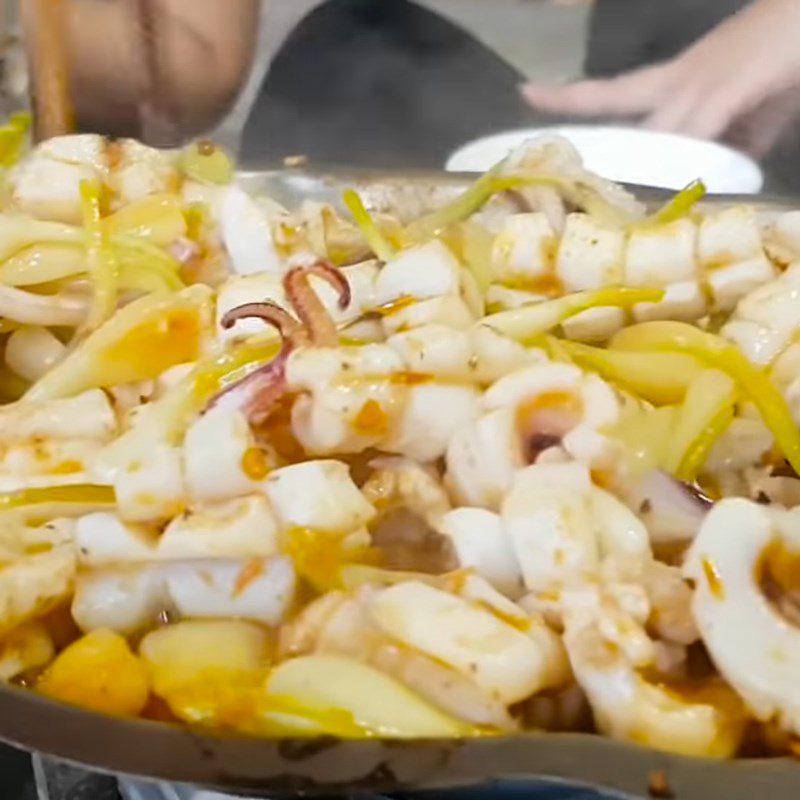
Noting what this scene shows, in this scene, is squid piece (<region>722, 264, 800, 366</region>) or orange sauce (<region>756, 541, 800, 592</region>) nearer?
orange sauce (<region>756, 541, 800, 592</region>)

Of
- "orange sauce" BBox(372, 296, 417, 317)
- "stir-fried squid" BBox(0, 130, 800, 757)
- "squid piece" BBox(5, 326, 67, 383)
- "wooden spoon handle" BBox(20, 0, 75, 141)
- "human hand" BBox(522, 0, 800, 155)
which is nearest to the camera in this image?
"stir-fried squid" BBox(0, 130, 800, 757)

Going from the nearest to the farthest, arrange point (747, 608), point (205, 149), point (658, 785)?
point (658, 785)
point (747, 608)
point (205, 149)

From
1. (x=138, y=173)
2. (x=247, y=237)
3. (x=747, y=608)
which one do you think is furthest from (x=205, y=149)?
(x=747, y=608)

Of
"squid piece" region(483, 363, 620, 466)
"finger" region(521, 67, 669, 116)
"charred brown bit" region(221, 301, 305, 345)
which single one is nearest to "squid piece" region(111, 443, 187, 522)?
"charred brown bit" region(221, 301, 305, 345)

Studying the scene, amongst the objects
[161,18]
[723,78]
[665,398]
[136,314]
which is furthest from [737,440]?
[161,18]

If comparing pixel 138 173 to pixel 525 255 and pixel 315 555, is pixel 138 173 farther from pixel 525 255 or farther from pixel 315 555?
pixel 315 555

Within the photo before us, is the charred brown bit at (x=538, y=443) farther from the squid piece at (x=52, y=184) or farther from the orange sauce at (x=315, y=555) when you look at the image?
the squid piece at (x=52, y=184)

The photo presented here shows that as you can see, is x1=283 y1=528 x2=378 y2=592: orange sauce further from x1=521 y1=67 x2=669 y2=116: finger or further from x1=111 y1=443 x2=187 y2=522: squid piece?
x1=521 y1=67 x2=669 y2=116: finger

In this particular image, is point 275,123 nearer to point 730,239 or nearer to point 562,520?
point 730,239

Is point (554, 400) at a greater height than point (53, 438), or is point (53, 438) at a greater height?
point (554, 400)
